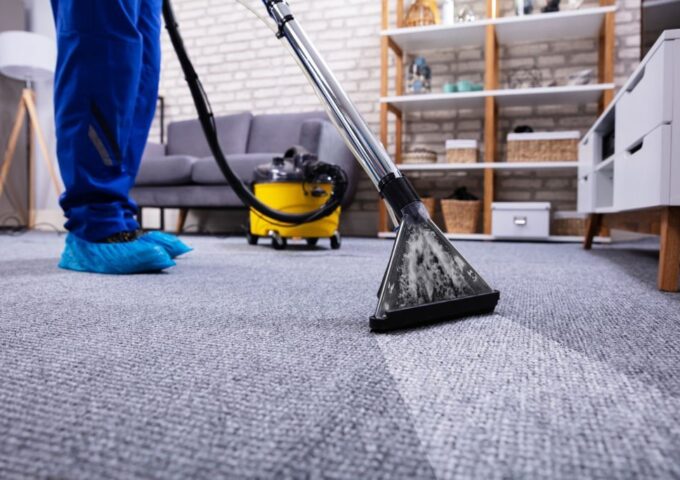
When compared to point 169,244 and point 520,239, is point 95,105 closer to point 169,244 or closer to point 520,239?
point 169,244

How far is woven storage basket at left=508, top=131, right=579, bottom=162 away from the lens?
2.71 metres

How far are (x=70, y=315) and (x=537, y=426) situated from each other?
60cm

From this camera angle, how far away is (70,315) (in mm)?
674

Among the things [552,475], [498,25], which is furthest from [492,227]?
[552,475]

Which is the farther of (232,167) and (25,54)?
(25,54)

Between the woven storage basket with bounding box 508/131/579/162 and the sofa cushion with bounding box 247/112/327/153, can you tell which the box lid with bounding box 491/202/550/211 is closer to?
the woven storage basket with bounding box 508/131/579/162

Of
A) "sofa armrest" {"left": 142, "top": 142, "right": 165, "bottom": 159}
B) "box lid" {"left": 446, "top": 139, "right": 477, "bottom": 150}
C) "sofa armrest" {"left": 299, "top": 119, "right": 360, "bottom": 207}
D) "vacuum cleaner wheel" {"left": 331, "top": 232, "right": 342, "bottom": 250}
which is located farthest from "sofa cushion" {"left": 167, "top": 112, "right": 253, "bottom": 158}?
"vacuum cleaner wheel" {"left": 331, "top": 232, "right": 342, "bottom": 250}

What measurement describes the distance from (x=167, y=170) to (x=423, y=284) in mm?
2782

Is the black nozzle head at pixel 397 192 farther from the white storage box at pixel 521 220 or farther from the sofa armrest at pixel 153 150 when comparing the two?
the sofa armrest at pixel 153 150

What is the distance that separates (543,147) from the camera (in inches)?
108

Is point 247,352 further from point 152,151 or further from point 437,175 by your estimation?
point 152,151

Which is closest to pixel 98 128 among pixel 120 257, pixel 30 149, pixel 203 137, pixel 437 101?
pixel 120 257

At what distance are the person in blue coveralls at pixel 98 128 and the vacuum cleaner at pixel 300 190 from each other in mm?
850

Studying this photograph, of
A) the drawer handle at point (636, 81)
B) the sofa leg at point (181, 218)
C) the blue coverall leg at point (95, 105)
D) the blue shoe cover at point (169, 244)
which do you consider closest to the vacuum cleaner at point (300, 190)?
the blue shoe cover at point (169, 244)
